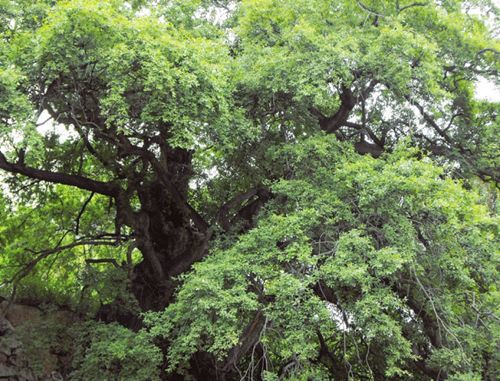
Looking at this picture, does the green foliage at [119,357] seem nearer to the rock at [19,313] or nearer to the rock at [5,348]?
the rock at [5,348]

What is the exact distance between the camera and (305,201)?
6867mm

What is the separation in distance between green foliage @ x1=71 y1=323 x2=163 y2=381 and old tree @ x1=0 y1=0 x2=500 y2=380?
37 millimetres

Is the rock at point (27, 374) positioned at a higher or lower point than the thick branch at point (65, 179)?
lower

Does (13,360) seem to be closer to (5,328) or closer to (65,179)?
(5,328)

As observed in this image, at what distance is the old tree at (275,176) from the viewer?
19.6ft

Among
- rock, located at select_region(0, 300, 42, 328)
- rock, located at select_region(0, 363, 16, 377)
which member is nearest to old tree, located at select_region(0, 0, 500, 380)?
rock, located at select_region(0, 300, 42, 328)

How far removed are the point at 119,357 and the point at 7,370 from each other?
12.0 ft

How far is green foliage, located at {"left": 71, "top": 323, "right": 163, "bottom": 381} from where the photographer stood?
672 centimetres

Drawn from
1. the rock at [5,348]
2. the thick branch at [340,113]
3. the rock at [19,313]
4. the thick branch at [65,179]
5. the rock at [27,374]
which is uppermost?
the thick branch at [340,113]

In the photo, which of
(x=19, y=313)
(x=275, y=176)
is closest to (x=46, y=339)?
(x=19, y=313)

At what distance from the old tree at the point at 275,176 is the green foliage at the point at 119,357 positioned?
0.12 feet

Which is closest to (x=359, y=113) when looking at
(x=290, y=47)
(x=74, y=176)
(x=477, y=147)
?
(x=477, y=147)

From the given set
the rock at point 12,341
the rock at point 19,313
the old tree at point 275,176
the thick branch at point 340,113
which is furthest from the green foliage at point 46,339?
the thick branch at point 340,113

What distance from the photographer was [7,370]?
9.02 m
